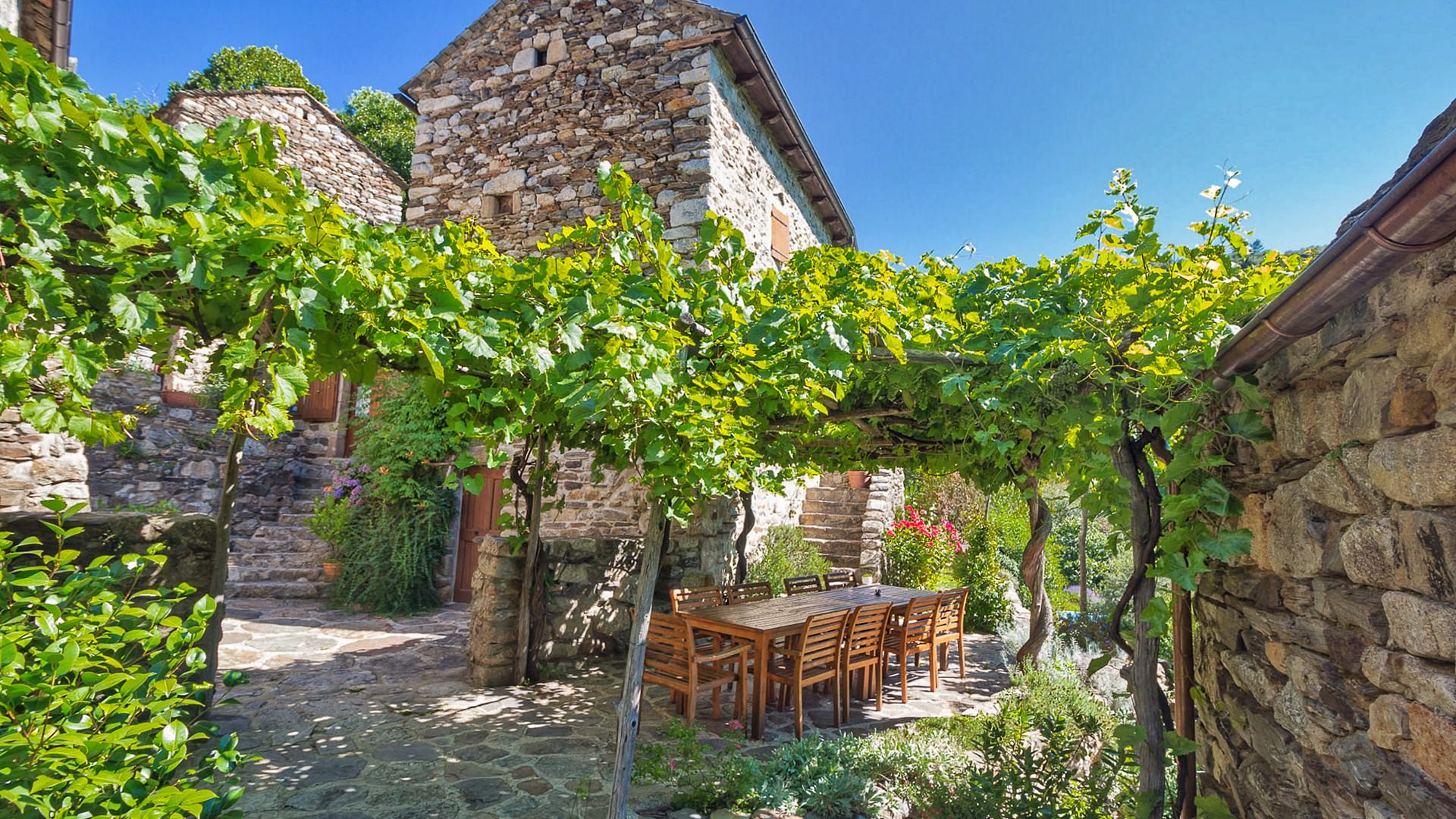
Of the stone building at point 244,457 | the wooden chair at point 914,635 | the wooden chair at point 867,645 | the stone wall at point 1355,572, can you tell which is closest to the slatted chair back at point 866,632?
the wooden chair at point 867,645

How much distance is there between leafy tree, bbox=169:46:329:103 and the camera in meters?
19.9

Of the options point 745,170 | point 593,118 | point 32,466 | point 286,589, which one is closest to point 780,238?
point 745,170

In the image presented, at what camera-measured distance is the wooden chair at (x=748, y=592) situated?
5.97 metres

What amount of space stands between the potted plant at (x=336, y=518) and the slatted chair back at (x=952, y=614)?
6.89 meters

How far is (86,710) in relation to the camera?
4.56 ft

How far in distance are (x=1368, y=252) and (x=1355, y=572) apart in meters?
0.72

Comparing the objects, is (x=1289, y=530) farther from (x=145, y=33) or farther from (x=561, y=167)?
(x=145, y=33)

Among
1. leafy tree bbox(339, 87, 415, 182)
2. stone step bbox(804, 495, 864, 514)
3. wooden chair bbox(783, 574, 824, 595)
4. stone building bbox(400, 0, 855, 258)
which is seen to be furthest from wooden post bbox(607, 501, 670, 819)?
leafy tree bbox(339, 87, 415, 182)

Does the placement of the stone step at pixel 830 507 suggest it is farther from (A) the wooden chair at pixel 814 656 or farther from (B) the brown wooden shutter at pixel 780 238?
(A) the wooden chair at pixel 814 656

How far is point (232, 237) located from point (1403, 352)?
2627mm

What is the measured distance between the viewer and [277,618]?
7297mm

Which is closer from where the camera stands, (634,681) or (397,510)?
(634,681)

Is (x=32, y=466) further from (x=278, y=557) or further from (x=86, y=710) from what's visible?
(x=86, y=710)

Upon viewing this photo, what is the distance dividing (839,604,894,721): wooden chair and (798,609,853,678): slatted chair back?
72mm
